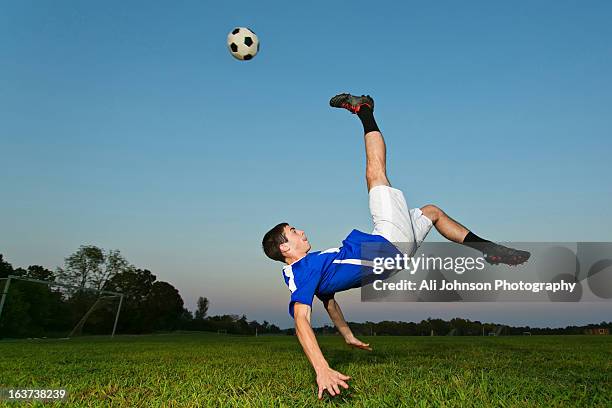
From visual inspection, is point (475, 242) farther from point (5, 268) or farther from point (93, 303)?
point (5, 268)

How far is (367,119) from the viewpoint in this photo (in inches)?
244

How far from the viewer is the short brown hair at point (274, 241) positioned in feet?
17.3

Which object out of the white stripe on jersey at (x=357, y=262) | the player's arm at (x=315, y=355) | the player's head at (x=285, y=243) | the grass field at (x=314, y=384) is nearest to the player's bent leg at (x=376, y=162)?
the white stripe on jersey at (x=357, y=262)

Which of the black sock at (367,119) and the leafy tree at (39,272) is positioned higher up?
the leafy tree at (39,272)

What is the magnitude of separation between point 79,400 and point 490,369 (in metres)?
4.50

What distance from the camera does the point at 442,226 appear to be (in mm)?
6137

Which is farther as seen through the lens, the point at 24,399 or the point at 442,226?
the point at 442,226

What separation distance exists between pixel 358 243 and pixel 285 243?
0.74 metres

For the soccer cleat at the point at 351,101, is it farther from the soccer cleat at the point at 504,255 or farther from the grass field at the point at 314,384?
the grass field at the point at 314,384

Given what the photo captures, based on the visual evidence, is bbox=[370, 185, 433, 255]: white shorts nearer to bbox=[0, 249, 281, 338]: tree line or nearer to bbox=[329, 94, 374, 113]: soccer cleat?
bbox=[329, 94, 374, 113]: soccer cleat

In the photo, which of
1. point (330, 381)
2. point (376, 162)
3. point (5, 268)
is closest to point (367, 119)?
point (376, 162)

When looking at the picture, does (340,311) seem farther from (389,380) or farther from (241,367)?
(241,367)

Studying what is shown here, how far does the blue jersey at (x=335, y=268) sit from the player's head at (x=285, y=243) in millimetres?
260

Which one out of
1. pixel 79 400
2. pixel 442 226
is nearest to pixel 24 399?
pixel 79 400
